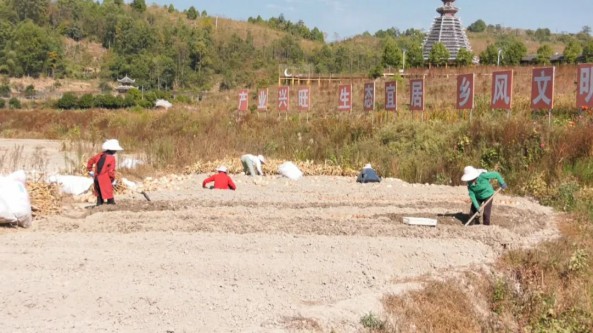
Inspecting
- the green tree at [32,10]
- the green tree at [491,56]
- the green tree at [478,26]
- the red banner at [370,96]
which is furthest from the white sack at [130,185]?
the green tree at [478,26]

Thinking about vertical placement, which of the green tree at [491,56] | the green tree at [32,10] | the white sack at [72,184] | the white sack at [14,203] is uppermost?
the green tree at [32,10]

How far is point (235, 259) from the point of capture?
212 inches

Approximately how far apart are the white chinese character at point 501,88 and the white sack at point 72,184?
756cm

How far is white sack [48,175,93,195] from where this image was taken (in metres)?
8.71

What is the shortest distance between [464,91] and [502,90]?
1033mm

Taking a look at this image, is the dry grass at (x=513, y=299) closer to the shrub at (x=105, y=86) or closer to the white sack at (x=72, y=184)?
A: the white sack at (x=72, y=184)

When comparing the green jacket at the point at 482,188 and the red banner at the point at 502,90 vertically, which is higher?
the red banner at the point at 502,90

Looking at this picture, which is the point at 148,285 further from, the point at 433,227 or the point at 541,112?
the point at 541,112

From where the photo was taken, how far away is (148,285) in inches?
184

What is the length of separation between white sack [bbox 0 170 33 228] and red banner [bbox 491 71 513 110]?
867 centimetres

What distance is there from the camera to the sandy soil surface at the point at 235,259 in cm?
422

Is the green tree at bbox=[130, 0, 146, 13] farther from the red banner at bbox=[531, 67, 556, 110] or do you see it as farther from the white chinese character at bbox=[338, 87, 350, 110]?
the red banner at bbox=[531, 67, 556, 110]

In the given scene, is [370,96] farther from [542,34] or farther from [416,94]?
[542,34]

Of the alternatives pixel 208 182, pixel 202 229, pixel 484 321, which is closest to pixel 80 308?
pixel 202 229
